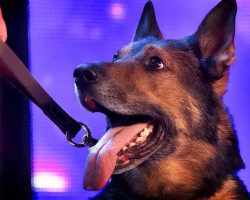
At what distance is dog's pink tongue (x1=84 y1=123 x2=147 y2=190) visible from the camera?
1.69m

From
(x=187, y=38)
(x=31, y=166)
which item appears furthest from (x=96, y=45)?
(x=31, y=166)

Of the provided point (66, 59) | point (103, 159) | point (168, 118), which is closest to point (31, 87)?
point (103, 159)

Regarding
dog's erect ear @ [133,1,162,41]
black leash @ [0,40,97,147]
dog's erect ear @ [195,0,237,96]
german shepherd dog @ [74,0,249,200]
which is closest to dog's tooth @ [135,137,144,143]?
german shepherd dog @ [74,0,249,200]

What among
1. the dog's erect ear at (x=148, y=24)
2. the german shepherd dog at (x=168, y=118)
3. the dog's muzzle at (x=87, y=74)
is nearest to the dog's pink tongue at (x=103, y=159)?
the german shepherd dog at (x=168, y=118)

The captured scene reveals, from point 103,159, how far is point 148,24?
0.93 metres

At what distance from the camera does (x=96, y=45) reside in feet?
8.59

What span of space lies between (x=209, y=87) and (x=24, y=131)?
1199 millimetres

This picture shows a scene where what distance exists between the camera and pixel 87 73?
1.70 metres

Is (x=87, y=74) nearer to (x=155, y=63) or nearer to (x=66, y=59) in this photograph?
(x=155, y=63)

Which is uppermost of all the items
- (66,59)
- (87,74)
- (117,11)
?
(87,74)

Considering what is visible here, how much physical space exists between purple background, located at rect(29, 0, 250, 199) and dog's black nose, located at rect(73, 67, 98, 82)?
35.0 inches

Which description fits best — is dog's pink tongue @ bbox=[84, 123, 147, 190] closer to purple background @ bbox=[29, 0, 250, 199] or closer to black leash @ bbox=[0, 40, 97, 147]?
black leash @ bbox=[0, 40, 97, 147]

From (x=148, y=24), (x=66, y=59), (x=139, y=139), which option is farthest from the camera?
(x=66, y=59)

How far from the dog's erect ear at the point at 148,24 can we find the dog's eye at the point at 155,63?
36cm
